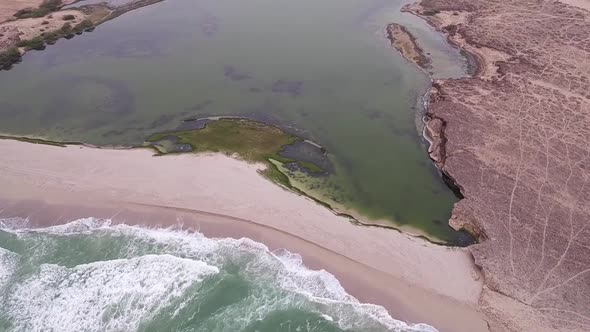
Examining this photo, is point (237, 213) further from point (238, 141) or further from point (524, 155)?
point (524, 155)

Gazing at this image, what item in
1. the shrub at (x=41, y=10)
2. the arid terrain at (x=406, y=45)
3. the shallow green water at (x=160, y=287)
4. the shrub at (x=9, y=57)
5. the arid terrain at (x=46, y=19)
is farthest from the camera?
the shrub at (x=41, y=10)

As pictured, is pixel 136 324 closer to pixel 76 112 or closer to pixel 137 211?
pixel 137 211

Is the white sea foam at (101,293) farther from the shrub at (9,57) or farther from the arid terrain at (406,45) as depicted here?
the arid terrain at (406,45)

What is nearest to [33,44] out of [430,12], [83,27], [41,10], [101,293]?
[83,27]

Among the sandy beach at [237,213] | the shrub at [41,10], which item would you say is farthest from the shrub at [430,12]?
the shrub at [41,10]

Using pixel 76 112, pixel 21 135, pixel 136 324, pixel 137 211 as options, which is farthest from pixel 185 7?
pixel 136 324

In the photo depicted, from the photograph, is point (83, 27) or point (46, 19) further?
point (46, 19)

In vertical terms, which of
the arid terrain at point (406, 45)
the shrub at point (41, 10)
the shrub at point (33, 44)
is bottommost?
the arid terrain at point (406, 45)
